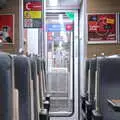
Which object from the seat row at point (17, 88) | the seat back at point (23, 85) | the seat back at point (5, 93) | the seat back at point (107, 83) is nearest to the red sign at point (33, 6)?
the seat row at point (17, 88)

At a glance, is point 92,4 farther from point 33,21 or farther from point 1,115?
point 1,115

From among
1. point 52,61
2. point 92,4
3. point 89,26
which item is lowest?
point 52,61

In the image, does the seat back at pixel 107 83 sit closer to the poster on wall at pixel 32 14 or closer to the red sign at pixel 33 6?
the poster on wall at pixel 32 14

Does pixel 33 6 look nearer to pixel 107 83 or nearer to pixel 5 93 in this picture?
pixel 107 83

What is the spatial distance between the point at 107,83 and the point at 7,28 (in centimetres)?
327

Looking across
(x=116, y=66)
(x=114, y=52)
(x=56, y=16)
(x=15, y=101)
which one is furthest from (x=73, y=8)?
(x=15, y=101)

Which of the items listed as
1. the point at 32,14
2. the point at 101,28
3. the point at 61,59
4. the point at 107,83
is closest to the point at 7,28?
the point at 32,14

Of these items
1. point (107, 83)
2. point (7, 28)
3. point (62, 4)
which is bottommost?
point (107, 83)

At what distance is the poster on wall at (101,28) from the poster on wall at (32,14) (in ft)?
3.13

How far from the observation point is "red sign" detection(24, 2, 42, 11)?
6.49 m

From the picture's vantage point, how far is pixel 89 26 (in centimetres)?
639

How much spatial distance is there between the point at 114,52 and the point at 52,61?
6.84 ft

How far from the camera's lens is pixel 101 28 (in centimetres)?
645

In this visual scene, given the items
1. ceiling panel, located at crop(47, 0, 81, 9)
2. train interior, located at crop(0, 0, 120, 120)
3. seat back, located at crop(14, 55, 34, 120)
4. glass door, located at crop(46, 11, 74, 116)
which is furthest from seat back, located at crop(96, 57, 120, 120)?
glass door, located at crop(46, 11, 74, 116)
